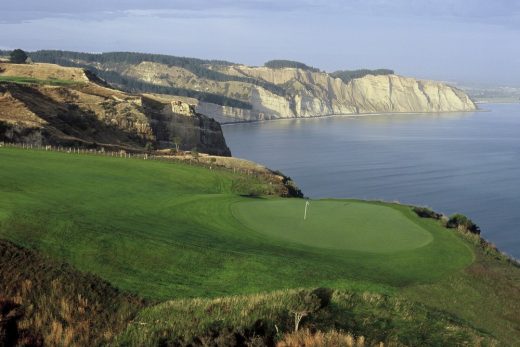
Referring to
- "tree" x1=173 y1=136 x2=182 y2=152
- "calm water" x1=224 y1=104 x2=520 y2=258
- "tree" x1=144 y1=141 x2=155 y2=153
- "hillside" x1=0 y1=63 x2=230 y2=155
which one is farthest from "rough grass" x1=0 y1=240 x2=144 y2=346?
"tree" x1=173 y1=136 x2=182 y2=152

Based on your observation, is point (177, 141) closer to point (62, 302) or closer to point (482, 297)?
point (482, 297)

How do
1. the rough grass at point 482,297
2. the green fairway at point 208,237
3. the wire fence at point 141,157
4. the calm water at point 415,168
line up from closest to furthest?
the green fairway at point 208,237
the rough grass at point 482,297
the wire fence at point 141,157
the calm water at point 415,168

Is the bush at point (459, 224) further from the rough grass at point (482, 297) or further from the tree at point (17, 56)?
the tree at point (17, 56)

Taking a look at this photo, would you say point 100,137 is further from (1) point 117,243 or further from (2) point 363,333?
(2) point 363,333

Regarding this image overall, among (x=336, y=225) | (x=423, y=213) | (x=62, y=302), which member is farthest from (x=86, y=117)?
(x=62, y=302)

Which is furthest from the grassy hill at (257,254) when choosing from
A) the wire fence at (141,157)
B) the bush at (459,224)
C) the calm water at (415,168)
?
the calm water at (415,168)

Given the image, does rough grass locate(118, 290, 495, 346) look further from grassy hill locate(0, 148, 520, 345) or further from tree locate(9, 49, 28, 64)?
tree locate(9, 49, 28, 64)
